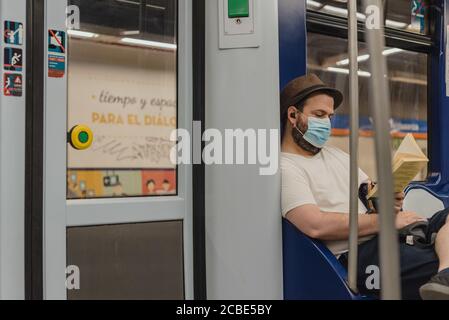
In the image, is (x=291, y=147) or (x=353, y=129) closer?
(x=353, y=129)

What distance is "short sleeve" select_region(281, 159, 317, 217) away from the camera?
2229 millimetres

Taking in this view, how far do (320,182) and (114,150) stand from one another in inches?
35.1

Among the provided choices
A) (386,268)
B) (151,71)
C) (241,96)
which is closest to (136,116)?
(151,71)

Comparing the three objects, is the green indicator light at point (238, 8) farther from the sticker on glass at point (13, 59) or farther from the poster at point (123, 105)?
the sticker on glass at point (13, 59)

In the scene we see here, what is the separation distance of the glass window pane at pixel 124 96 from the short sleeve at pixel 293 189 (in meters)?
0.44

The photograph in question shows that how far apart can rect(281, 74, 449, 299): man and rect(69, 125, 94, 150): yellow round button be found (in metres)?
0.78

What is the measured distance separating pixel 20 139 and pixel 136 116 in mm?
444

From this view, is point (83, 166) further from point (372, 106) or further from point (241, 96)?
point (372, 106)

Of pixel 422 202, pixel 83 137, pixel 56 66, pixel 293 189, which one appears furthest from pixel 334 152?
pixel 56 66

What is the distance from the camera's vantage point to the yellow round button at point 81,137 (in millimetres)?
1980

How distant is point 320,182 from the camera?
243 cm

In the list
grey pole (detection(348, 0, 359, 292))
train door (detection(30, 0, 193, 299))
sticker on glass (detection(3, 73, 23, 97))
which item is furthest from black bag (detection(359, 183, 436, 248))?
sticker on glass (detection(3, 73, 23, 97))
